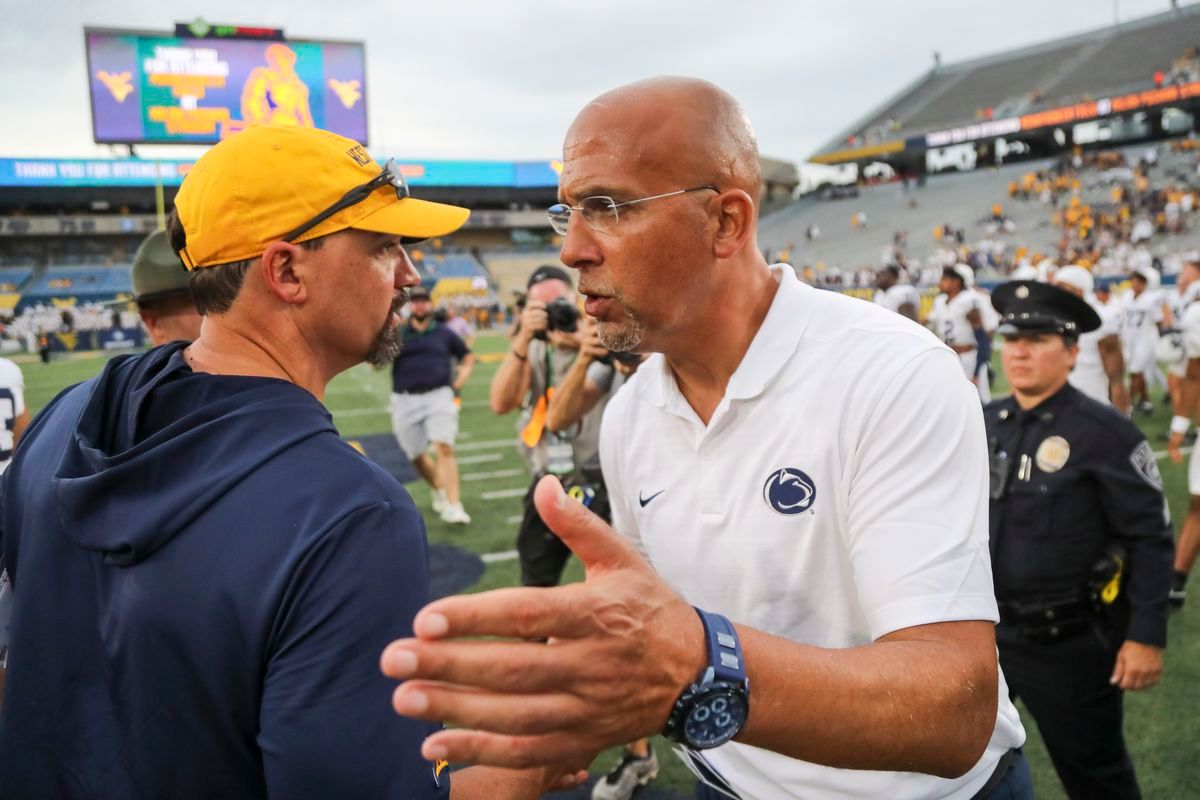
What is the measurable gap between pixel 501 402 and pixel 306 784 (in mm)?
4065

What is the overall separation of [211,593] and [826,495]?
1.08 m

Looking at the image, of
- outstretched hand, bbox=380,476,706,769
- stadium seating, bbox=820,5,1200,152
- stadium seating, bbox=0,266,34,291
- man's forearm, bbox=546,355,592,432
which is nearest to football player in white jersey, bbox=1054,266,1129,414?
man's forearm, bbox=546,355,592,432

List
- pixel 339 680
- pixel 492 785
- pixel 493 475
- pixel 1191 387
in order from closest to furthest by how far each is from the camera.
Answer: pixel 339 680, pixel 492 785, pixel 1191 387, pixel 493 475

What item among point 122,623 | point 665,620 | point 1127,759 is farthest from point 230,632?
point 1127,759

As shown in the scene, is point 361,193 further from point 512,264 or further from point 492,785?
point 512,264

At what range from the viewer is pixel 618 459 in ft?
6.79

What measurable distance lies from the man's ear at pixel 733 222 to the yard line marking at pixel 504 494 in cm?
719

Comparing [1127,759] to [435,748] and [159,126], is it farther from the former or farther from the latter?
[159,126]

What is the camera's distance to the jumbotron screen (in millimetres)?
33125

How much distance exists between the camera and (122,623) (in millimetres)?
1262

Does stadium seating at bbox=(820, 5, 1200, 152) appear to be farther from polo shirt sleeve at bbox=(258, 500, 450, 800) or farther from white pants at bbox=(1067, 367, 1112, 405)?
polo shirt sleeve at bbox=(258, 500, 450, 800)

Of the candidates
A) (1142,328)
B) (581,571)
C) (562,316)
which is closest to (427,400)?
(581,571)

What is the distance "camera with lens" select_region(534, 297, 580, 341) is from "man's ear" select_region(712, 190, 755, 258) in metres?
2.77

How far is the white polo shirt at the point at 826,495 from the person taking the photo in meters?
1.36
